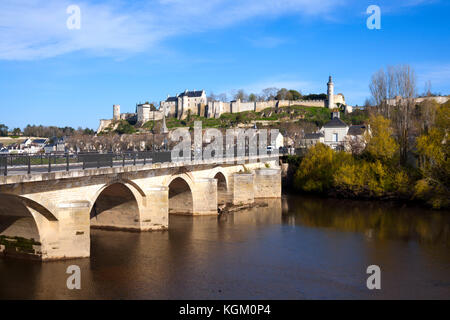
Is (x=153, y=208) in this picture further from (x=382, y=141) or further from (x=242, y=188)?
(x=382, y=141)

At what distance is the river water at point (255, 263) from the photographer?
1219cm

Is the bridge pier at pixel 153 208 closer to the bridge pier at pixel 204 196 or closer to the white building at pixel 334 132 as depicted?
the bridge pier at pixel 204 196

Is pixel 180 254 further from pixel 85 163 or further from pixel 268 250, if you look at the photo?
pixel 85 163

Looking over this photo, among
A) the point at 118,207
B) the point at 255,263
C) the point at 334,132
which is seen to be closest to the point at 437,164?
the point at 255,263

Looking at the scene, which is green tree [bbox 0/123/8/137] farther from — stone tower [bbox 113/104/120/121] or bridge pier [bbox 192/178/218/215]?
bridge pier [bbox 192/178/218/215]

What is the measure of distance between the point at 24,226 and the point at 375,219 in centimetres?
1872

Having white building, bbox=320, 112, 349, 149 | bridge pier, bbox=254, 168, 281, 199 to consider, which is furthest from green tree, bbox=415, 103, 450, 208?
white building, bbox=320, 112, 349, 149

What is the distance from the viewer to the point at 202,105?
104000 mm

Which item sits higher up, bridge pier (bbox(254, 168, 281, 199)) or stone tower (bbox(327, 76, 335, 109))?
stone tower (bbox(327, 76, 335, 109))

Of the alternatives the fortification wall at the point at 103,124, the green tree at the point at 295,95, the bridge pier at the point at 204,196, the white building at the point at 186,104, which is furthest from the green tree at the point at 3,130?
the bridge pier at the point at 204,196

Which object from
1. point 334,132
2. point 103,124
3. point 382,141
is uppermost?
point 103,124

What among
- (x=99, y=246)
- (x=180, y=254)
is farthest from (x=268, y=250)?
(x=99, y=246)

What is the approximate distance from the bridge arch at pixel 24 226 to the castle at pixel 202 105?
3156 inches

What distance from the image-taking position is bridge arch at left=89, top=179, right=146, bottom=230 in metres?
18.7
